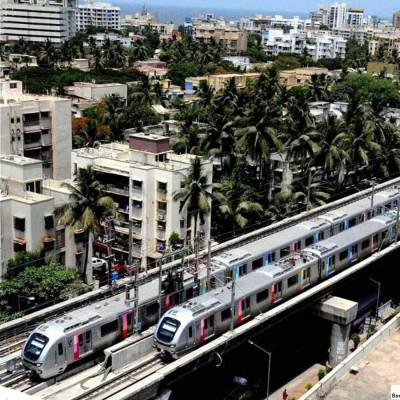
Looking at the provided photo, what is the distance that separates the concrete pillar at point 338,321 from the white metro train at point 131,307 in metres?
4.05

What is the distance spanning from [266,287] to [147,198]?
65.9 feet

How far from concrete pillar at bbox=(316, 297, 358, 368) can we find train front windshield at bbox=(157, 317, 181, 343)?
44.8 ft

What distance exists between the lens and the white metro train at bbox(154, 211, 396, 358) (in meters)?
31.4

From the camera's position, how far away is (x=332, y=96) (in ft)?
405

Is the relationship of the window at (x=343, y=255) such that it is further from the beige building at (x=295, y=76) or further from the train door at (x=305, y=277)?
the beige building at (x=295, y=76)

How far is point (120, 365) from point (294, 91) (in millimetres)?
99728

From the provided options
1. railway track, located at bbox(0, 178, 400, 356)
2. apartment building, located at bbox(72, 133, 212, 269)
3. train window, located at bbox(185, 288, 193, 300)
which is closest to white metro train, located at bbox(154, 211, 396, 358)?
train window, located at bbox(185, 288, 193, 300)

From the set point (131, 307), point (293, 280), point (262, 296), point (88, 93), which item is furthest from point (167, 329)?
point (88, 93)

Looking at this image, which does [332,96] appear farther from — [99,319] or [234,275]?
[99,319]

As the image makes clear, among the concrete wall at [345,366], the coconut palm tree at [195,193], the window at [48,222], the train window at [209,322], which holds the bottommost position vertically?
the concrete wall at [345,366]

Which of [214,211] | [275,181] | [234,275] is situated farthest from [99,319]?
[275,181]

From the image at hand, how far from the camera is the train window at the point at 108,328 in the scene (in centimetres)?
3119

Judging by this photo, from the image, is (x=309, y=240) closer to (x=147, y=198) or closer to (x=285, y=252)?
(x=285, y=252)

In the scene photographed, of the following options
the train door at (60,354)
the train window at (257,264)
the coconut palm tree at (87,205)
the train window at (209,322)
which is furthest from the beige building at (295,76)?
the train door at (60,354)
